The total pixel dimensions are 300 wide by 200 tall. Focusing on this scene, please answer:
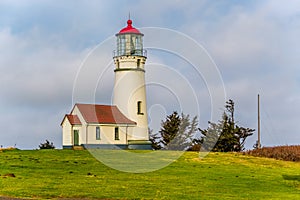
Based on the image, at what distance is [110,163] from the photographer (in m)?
27.4

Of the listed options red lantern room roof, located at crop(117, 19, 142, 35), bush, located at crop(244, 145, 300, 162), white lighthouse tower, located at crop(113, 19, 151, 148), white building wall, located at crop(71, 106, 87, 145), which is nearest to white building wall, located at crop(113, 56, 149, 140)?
white lighthouse tower, located at crop(113, 19, 151, 148)

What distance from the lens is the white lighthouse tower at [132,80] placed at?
45906mm

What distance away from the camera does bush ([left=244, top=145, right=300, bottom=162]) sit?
120ft

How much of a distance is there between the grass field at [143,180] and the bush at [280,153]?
520 cm

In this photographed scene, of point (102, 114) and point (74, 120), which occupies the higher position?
point (102, 114)

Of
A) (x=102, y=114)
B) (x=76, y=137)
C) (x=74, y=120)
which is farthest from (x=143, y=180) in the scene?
(x=102, y=114)

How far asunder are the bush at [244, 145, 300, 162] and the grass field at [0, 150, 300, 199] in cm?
520

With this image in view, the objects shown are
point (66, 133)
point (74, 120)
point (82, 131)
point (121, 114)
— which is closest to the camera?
point (82, 131)

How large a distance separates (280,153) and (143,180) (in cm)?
1833

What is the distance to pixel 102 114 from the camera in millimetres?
44531

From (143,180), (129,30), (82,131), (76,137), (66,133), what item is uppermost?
(129,30)

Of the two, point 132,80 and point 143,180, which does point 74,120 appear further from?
point 143,180

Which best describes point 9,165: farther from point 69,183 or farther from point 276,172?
point 276,172

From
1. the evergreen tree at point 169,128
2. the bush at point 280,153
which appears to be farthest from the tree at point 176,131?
the bush at point 280,153
